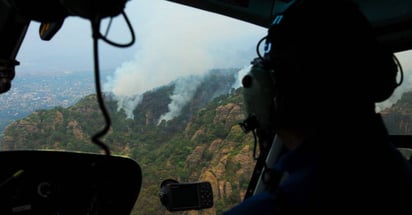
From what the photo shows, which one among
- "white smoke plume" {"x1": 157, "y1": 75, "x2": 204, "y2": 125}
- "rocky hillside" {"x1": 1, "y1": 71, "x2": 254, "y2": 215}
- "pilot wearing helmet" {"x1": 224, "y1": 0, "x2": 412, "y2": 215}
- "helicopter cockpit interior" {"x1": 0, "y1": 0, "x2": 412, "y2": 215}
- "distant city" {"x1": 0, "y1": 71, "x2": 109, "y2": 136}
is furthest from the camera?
"white smoke plume" {"x1": 157, "y1": 75, "x2": 204, "y2": 125}

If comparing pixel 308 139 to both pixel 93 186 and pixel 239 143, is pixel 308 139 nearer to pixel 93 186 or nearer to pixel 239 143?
pixel 93 186

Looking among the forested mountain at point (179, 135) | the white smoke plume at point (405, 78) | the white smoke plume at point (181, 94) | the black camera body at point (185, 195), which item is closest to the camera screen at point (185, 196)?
the black camera body at point (185, 195)

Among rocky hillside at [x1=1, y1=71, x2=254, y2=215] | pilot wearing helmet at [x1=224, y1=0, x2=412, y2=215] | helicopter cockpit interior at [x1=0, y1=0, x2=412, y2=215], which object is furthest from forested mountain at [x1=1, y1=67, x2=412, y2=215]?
pilot wearing helmet at [x1=224, y1=0, x2=412, y2=215]

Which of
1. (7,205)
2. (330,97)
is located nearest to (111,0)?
(330,97)

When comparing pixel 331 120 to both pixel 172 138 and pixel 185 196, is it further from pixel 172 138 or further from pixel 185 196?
pixel 172 138

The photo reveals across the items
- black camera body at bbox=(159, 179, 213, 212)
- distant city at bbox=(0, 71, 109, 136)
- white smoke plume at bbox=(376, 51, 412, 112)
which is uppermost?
white smoke plume at bbox=(376, 51, 412, 112)

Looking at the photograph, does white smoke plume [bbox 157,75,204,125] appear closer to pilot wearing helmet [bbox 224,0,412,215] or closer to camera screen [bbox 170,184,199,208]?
camera screen [bbox 170,184,199,208]
